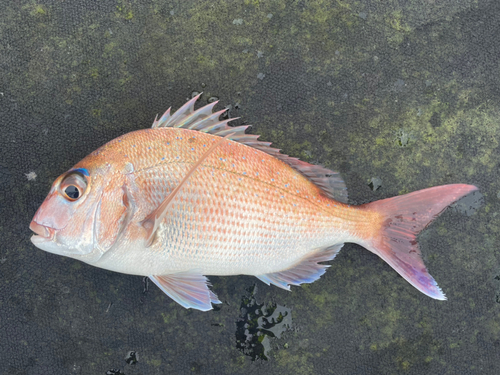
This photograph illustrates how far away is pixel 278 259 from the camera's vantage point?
1633 mm

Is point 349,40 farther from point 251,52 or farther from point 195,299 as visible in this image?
point 195,299

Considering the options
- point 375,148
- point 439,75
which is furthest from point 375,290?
point 439,75

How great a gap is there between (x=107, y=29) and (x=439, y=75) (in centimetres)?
188

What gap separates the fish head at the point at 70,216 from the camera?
54.5 inches

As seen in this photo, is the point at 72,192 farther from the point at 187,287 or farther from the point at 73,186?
the point at 187,287

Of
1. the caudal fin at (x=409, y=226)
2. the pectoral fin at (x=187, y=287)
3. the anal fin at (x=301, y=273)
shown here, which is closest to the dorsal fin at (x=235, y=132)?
the caudal fin at (x=409, y=226)

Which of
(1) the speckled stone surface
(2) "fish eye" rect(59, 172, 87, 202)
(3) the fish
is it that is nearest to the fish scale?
(3) the fish

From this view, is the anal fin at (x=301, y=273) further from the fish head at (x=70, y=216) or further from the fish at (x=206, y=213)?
the fish head at (x=70, y=216)

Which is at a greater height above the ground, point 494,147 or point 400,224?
point 400,224

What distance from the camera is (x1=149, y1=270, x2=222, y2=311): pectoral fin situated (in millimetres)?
1596

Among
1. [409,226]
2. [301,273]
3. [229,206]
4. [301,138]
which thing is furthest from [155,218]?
[409,226]

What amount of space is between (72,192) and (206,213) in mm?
558

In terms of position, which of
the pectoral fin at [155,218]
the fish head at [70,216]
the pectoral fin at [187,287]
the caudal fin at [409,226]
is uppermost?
the fish head at [70,216]

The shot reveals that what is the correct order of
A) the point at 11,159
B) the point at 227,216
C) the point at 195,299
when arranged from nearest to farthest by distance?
the point at 227,216 → the point at 195,299 → the point at 11,159
